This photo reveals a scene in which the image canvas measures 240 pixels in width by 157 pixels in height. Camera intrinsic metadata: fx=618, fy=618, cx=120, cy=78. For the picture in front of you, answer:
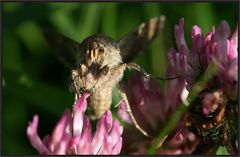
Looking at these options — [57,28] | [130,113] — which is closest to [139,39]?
[130,113]

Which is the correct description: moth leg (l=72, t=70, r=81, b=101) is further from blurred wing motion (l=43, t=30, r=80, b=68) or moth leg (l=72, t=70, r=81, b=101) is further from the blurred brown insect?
the blurred brown insect

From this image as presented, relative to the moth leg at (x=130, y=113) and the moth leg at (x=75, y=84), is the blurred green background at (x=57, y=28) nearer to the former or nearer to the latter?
the moth leg at (x=130, y=113)

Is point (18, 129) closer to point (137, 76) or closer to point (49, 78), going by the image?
point (49, 78)

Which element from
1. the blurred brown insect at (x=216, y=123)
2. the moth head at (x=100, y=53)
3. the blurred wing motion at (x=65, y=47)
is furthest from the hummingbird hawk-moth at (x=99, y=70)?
the blurred brown insect at (x=216, y=123)

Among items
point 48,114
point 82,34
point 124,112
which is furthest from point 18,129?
point 124,112

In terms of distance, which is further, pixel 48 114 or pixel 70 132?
pixel 48 114

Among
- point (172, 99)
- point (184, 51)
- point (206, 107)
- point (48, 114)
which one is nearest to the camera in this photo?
point (206, 107)

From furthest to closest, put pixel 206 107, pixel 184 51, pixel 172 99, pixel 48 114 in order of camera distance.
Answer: pixel 48 114, pixel 172 99, pixel 184 51, pixel 206 107

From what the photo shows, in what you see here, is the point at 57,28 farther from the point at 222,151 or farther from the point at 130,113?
the point at 222,151

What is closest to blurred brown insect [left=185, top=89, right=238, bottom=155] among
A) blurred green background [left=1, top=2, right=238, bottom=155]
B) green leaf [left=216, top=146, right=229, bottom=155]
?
green leaf [left=216, top=146, right=229, bottom=155]
